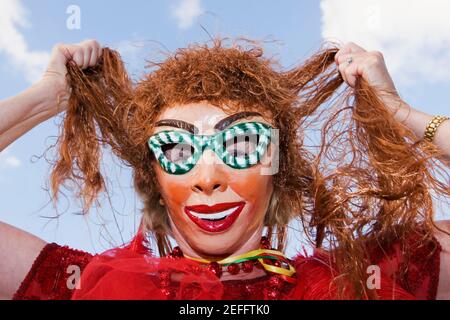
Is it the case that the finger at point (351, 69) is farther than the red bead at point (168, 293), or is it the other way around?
the finger at point (351, 69)

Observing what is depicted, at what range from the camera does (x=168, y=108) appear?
109 inches

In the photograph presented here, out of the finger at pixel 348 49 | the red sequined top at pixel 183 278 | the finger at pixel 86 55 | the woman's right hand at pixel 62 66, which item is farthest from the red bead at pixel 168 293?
the finger at pixel 348 49

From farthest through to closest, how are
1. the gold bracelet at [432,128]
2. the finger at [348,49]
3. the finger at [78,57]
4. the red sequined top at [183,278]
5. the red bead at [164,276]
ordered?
1. the finger at [78,57]
2. the finger at [348,49]
3. the gold bracelet at [432,128]
4. the red bead at [164,276]
5. the red sequined top at [183,278]

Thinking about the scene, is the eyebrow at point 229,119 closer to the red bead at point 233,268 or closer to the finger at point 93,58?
the red bead at point 233,268

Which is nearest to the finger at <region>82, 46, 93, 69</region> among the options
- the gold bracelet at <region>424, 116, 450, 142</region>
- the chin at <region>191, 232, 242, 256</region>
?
the chin at <region>191, 232, 242, 256</region>

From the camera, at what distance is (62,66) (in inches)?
118

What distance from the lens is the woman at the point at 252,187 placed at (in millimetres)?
2584

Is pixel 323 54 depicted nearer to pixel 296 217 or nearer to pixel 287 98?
pixel 287 98

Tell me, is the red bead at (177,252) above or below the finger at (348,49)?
below

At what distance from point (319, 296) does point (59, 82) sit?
1.45 m

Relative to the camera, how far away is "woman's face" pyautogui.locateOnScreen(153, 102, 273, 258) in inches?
102

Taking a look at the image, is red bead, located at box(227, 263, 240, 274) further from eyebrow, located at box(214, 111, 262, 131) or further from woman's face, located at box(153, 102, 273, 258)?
eyebrow, located at box(214, 111, 262, 131)
